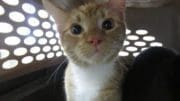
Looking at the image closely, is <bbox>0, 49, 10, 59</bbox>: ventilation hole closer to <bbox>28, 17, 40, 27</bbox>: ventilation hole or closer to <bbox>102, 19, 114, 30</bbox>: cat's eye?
<bbox>28, 17, 40, 27</bbox>: ventilation hole

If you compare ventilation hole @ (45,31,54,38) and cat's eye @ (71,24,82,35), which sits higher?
cat's eye @ (71,24,82,35)

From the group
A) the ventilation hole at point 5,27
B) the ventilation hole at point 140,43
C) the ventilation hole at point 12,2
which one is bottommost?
the ventilation hole at point 140,43

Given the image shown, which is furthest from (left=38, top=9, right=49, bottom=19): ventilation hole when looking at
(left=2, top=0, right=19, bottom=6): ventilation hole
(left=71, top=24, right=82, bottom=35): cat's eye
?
(left=71, top=24, right=82, bottom=35): cat's eye

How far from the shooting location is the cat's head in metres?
0.79

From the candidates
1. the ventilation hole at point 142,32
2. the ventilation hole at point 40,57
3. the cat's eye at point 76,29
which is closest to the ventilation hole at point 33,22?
the ventilation hole at point 40,57

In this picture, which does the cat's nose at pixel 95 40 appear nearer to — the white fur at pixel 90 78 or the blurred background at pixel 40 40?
the white fur at pixel 90 78

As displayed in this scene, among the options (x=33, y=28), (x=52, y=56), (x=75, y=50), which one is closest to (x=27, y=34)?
(x=33, y=28)

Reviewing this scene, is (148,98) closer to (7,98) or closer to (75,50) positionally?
(75,50)

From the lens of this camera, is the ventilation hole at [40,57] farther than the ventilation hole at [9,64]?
Yes

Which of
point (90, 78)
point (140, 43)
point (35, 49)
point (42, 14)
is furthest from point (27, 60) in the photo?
point (140, 43)

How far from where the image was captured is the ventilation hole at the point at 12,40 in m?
0.94

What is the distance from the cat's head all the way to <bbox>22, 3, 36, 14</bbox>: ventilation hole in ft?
0.43

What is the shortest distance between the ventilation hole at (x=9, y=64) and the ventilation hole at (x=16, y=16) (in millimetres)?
122

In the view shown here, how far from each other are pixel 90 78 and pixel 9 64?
0.89ft
